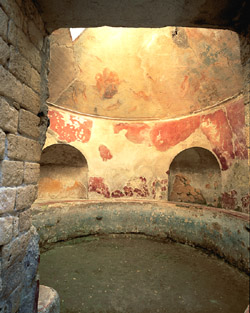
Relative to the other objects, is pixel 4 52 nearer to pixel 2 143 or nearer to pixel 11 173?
pixel 2 143

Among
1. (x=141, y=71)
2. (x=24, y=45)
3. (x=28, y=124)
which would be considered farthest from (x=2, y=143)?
(x=141, y=71)

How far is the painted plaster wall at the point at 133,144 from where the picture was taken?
5949mm

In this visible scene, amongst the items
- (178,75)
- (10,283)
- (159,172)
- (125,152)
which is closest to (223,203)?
(159,172)

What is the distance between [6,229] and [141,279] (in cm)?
291

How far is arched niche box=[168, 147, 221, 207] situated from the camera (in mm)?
6145

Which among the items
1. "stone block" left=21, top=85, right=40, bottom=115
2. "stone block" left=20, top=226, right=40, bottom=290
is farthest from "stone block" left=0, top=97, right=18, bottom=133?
"stone block" left=20, top=226, right=40, bottom=290

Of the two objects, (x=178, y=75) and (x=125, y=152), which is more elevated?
(x=178, y=75)

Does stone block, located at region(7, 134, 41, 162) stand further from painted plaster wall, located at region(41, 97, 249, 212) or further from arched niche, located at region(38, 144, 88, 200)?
arched niche, located at region(38, 144, 88, 200)

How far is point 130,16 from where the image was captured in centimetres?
187

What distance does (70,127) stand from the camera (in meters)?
6.37

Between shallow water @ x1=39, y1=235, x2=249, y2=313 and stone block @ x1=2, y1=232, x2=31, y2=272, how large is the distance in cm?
165

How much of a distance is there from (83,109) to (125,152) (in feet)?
6.82

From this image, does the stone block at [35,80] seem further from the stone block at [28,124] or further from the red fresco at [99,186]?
the red fresco at [99,186]

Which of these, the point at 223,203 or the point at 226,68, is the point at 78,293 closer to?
the point at 223,203
